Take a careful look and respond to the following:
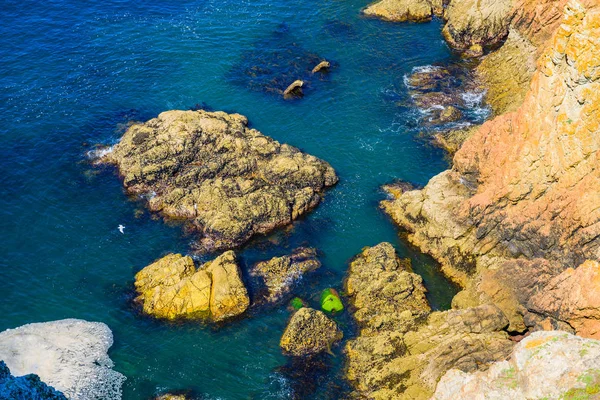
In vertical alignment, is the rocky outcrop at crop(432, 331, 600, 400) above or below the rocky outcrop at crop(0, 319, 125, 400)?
above

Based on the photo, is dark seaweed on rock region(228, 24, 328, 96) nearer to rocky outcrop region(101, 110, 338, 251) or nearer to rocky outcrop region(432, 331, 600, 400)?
rocky outcrop region(101, 110, 338, 251)

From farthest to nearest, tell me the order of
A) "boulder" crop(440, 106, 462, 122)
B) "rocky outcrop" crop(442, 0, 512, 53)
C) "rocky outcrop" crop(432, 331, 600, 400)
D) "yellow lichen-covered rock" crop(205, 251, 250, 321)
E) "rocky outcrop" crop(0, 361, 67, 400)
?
"rocky outcrop" crop(442, 0, 512, 53)
"boulder" crop(440, 106, 462, 122)
"yellow lichen-covered rock" crop(205, 251, 250, 321)
"rocky outcrop" crop(432, 331, 600, 400)
"rocky outcrop" crop(0, 361, 67, 400)

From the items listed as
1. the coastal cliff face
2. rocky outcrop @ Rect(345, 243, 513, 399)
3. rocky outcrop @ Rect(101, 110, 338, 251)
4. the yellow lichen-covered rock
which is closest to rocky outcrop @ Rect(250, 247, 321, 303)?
the yellow lichen-covered rock

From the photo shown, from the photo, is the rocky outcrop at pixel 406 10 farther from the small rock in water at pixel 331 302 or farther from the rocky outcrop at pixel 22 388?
the rocky outcrop at pixel 22 388

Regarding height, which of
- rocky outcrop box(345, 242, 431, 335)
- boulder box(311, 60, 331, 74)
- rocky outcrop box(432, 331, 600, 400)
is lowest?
rocky outcrop box(345, 242, 431, 335)

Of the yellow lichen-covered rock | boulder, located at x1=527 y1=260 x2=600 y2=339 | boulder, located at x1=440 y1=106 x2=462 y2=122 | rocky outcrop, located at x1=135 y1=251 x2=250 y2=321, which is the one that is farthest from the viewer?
boulder, located at x1=440 y1=106 x2=462 y2=122

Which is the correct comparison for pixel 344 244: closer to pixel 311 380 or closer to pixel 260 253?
pixel 260 253
